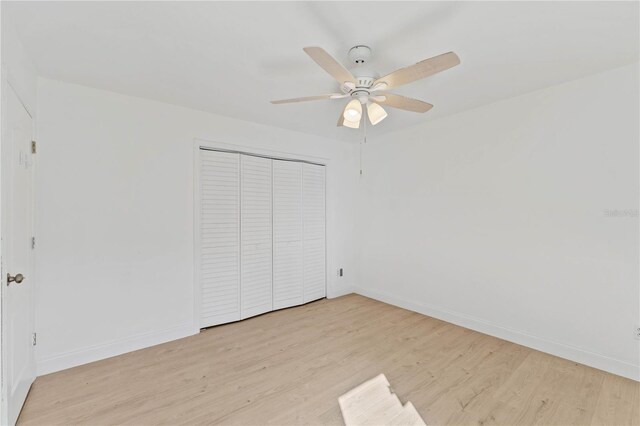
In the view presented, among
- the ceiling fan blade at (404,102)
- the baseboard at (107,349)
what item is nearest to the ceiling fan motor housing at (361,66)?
the ceiling fan blade at (404,102)

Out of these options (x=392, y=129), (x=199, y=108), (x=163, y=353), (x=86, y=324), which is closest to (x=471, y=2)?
(x=392, y=129)

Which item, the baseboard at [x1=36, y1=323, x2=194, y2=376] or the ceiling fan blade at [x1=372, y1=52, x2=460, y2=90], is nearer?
the ceiling fan blade at [x1=372, y1=52, x2=460, y2=90]

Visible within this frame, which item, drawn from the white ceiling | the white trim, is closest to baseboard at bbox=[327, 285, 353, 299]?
the white trim

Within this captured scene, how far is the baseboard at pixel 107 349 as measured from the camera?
2285 mm

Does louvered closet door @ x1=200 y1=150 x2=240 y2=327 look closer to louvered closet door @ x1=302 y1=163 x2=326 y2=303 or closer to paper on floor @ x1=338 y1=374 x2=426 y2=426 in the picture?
louvered closet door @ x1=302 y1=163 x2=326 y2=303

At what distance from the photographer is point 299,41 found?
184 cm

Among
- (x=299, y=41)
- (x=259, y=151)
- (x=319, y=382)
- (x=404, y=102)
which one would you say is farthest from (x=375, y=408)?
(x=259, y=151)

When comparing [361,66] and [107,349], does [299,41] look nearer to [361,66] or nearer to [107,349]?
[361,66]

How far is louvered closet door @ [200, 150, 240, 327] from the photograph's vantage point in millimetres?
3098

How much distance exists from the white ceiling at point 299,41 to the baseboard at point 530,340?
2.27m

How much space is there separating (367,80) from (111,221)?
249cm

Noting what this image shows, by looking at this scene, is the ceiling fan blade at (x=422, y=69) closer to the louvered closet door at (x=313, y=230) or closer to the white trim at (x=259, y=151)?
the white trim at (x=259, y=151)

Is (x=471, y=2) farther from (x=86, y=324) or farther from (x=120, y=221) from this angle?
(x=86, y=324)

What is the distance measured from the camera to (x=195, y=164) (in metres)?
3.01
